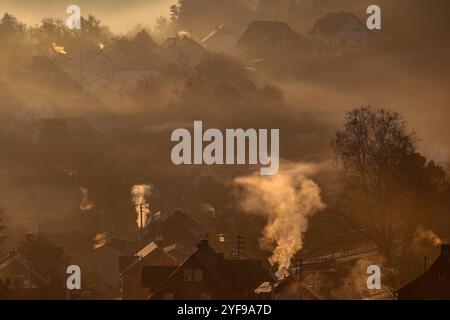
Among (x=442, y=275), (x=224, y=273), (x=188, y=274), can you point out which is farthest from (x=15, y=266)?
(x=442, y=275)

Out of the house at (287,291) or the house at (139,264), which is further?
the house at (139,264)

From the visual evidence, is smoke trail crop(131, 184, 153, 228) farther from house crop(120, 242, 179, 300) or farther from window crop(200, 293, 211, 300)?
window crop(200, 293, 211, 300)

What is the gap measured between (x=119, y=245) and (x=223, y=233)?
21.7 ft

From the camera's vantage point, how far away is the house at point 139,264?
10150cm

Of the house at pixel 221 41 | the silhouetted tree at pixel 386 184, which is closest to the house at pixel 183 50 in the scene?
the house at pixel 221 41

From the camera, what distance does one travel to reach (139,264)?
346 ft

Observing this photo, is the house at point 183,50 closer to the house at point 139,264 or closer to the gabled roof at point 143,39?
the gabled roof at point 143,39

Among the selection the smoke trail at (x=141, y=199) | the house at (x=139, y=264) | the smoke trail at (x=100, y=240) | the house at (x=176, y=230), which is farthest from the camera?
the smoke trail at (x=141, y=199)

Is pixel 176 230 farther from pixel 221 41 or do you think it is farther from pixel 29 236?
pixel 221 41

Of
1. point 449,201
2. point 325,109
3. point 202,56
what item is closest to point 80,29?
point 202,56

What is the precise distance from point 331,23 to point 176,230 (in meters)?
55.4

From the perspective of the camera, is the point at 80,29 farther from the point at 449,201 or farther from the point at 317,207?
the point at 449,201

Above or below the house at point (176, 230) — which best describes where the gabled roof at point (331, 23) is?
above

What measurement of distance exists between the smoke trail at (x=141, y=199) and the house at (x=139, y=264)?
20176mm
